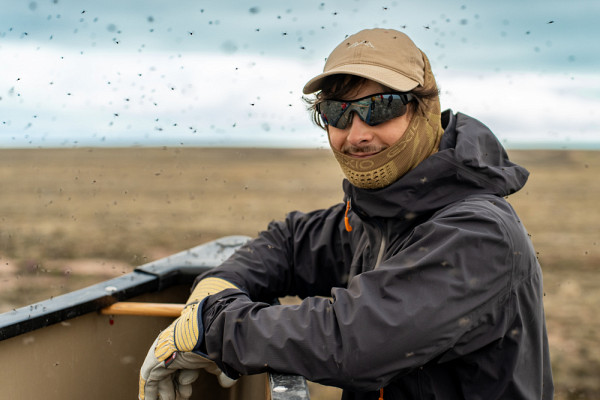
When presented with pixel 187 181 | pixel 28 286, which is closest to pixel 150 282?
pixel 28 286

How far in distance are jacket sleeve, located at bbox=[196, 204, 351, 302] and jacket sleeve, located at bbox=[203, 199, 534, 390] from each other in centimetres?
80

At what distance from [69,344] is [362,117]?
1.68 m

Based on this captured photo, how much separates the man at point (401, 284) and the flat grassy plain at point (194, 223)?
2711 millimetres

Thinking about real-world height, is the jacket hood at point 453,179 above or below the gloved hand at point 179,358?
above

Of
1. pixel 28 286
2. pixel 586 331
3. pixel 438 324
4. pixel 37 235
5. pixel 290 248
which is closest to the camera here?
pixel 438 324

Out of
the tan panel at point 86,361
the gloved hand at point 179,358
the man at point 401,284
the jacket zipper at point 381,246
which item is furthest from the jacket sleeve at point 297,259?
the tan panel at point 86,361

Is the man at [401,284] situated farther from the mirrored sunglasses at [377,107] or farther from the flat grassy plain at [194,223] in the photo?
the flat grassy plain at [194,223]

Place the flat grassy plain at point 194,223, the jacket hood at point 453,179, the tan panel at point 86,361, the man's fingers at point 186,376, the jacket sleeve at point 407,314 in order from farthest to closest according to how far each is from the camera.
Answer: the flat grassy plain at point 194,223 < the tan panel at point 86,361 < the man's fingers at point 186,376 < the jacket hood at point 453,179 < the jacket sleeve at point 407,314

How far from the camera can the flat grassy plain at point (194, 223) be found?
650 cm

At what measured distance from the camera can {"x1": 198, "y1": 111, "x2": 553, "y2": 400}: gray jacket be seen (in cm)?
149

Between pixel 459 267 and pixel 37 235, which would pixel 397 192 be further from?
pixel 37 235

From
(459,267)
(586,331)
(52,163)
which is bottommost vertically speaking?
(586,331)

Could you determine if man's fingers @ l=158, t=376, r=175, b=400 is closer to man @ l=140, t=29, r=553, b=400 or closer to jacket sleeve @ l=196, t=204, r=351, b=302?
man @ l=140, t=29, r=553, b=400

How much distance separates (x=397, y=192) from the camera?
1872mm
